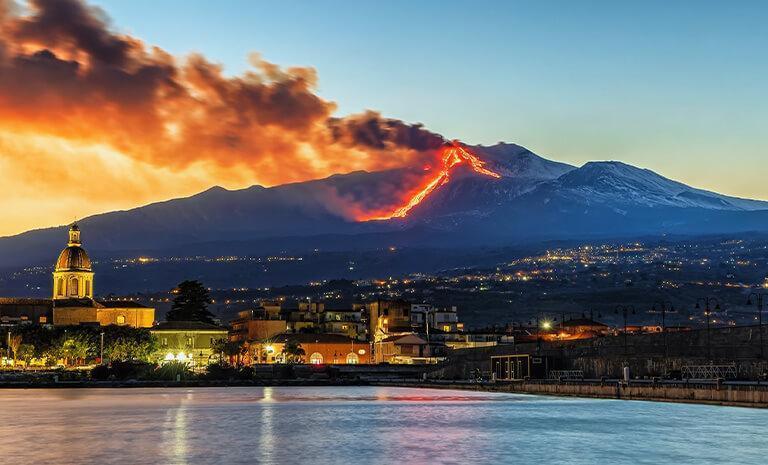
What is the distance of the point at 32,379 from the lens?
526 ft

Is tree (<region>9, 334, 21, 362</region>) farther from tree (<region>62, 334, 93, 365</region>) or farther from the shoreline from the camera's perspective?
the shoreline

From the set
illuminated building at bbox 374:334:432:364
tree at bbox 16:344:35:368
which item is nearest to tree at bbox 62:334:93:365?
tree at bbox 16:344:35:368

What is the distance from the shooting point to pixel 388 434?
208 feet

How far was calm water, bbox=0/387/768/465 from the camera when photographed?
49531mm

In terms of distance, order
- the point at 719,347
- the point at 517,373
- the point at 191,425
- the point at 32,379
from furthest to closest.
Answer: the point at 32,379 → the point at 517,373 → the point at 719,347 → the point at 191,425

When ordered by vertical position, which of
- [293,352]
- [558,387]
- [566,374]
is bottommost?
[558,387]

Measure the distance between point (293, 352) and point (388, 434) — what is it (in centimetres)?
12875

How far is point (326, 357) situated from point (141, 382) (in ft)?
142

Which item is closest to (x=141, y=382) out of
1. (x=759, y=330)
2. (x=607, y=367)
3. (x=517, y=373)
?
(x=517, y=373)

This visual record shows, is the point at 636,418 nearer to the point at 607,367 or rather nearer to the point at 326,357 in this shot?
the point at 607,367

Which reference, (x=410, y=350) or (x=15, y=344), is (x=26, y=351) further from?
(x=410, y=350)

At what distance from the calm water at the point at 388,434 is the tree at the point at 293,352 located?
9588cm

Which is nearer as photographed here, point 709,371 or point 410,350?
point 709,371

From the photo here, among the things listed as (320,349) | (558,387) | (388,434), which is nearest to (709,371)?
(558,387)
